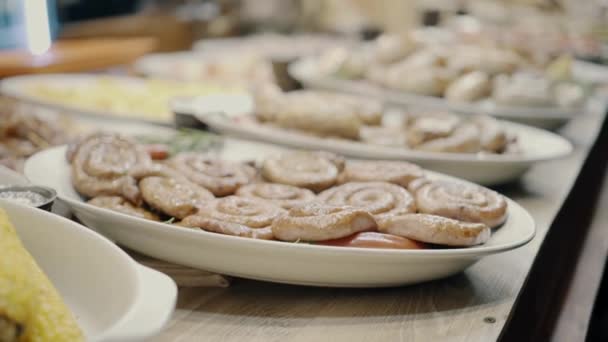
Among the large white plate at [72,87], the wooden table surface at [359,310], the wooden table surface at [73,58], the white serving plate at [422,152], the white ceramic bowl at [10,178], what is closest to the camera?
the wooden table surface at [359,310]

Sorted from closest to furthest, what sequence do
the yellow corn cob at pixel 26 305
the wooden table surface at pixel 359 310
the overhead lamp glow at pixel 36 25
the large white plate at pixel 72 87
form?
the yellow corn cob at pixel 26 305, the wooden table surface at pixel 359 310, the large white plate at pixel 72 87, the overhead lamp glow at pixel 36 25

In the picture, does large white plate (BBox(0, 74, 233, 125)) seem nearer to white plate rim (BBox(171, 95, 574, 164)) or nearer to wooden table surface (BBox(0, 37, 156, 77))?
white plate rim (BBox(171, 95, 574, 164))

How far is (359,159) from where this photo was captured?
8.07ft

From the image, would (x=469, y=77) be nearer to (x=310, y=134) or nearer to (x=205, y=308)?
(x=310, y=134)

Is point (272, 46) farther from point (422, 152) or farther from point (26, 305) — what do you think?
point (26, 305)

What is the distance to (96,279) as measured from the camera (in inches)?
47.2

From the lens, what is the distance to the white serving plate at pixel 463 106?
3.28 meters

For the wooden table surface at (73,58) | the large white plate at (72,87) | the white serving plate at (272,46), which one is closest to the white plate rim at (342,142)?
the large white plate at (72,87)

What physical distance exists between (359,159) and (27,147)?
3.67ft

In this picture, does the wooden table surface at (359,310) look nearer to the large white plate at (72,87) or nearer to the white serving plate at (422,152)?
the white serving plate at (422,152)

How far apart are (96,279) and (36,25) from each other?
7750 millimetres

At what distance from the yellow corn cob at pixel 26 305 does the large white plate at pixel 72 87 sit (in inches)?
79.8

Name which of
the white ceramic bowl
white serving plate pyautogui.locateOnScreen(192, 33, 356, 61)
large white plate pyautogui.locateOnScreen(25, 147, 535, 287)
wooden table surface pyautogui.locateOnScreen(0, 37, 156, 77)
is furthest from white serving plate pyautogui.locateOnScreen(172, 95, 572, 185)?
wooden table surface pyautogui.locateOnScreen(0, 37, 156, 77)

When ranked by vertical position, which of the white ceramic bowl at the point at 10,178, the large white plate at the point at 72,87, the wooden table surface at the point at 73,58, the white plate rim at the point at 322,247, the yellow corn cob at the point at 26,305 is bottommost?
the wooden table surface at the point at 73,58
